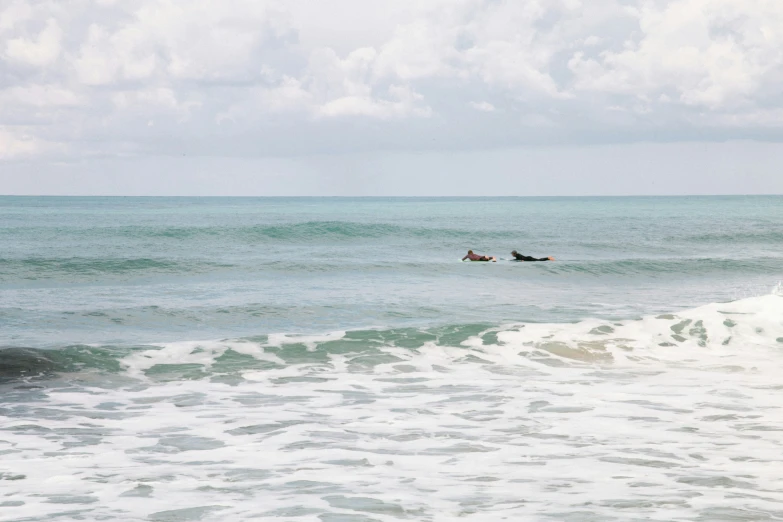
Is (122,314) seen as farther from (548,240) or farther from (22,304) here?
(548,240)

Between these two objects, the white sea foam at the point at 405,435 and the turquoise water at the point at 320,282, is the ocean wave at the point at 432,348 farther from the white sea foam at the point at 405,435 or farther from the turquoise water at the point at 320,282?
the turquoise water at the point at 320,282

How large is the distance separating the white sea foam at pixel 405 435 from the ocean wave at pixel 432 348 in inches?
3.4

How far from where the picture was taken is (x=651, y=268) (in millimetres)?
35625

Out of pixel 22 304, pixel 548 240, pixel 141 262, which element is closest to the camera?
pixel 22 304

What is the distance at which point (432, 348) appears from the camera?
17625mm

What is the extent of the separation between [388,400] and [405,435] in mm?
2162

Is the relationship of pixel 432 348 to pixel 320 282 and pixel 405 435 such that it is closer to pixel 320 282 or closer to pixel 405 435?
pixel 405 435

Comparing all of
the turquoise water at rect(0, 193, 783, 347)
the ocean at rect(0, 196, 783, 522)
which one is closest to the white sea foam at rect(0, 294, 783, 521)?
the ocean at rect(0, 196, 783, 522)

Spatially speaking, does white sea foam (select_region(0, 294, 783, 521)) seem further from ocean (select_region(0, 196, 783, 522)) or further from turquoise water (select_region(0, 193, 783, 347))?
turquoise water (select_region(0, 193, 783, 347))

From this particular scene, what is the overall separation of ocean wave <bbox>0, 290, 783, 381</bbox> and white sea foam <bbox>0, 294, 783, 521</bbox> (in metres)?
0.09

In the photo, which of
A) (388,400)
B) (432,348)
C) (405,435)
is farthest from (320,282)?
(405,435)

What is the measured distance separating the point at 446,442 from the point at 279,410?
2959mm

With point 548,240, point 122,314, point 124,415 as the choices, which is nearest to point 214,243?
point 548,240

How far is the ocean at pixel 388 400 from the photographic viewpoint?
27.8 ft
